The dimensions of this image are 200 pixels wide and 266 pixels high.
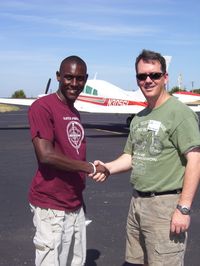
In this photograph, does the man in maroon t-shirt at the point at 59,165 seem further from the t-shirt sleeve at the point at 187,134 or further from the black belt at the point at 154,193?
the t-shirt sleeve at the point at 187,134

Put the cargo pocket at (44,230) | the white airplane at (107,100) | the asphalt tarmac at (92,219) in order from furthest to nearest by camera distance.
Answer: the white airplane at (107,100) → the asphalt tarmac at (92,219) → the cargo pocket at (44,230)

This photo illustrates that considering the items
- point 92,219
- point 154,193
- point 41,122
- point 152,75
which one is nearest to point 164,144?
point 154,193

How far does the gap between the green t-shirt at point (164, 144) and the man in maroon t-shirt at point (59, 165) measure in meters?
0.38

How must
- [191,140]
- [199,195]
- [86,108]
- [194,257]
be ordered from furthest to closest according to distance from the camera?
1. [86,108]
2. [199,195]
3. [194,257]
4. [191,140]

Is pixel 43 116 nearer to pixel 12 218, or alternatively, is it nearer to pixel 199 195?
pixel 12 218

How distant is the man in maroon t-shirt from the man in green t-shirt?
1.36ft

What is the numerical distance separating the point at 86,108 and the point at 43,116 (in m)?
20.6

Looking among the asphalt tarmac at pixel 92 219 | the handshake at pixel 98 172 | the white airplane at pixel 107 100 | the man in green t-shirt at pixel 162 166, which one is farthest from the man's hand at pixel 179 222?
the white airplane at pixel 107 100

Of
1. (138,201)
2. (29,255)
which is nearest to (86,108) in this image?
(29,255)

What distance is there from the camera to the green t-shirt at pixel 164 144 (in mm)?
3043

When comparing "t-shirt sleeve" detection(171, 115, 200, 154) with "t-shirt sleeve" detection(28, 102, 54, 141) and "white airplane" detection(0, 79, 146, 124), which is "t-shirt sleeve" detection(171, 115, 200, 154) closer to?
"t-shirt sleeve" detection(28, 102, 54, 141)

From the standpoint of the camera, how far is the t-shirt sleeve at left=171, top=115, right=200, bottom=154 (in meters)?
3.00

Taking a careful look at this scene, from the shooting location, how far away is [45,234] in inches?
128

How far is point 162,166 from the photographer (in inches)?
124
